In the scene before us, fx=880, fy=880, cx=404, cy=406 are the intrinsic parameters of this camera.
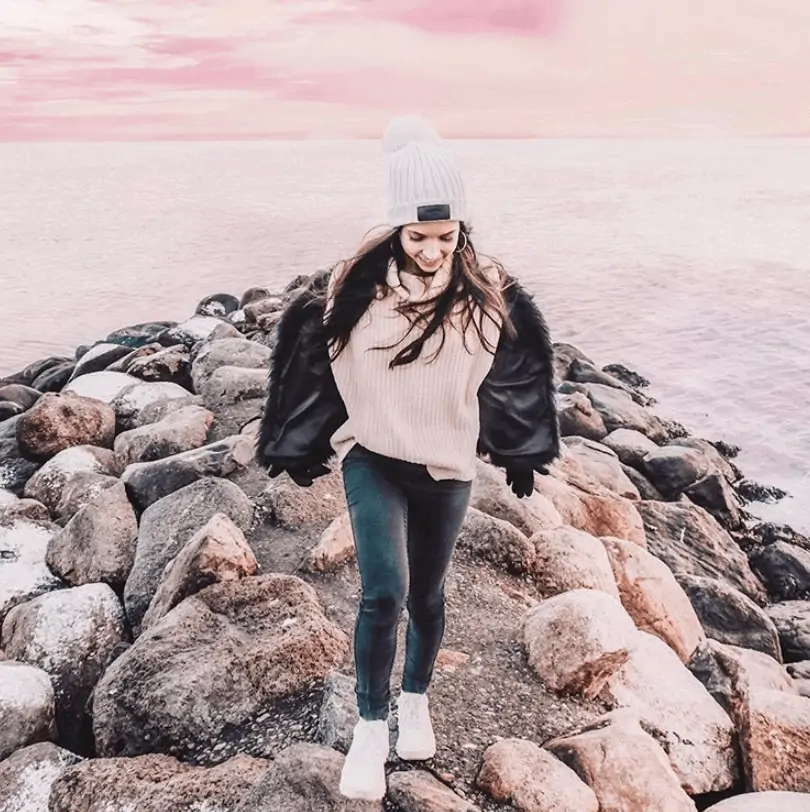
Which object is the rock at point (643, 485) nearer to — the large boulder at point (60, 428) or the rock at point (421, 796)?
the large boulder at point (60, 428)

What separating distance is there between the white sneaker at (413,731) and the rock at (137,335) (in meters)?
12.7

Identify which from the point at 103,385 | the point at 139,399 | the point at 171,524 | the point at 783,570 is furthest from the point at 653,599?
the point at 103,385

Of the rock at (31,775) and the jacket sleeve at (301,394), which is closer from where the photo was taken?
the jacket sleeve at (301,394)

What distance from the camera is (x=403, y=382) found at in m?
2.92

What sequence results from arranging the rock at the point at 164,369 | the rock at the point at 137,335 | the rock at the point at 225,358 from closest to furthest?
the rock at the point at 225,358 → the rock at the point at 164,369 → the rock at the point at 137,335

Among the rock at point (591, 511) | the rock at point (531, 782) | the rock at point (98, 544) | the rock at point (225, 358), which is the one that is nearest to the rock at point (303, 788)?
the rock at point (531, 782)

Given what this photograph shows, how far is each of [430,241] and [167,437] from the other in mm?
5174

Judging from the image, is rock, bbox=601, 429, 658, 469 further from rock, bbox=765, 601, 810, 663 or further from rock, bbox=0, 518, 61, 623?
rock, bbox=0, 518, 61, 623

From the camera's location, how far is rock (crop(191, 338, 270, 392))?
9.78 metres

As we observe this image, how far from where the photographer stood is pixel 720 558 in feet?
29.8

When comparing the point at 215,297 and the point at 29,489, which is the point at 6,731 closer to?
the point at 29,489

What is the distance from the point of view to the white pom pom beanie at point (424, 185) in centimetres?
278

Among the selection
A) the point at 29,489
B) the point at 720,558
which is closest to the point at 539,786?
the point at 29,489

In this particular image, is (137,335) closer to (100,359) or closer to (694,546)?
(100,359)
